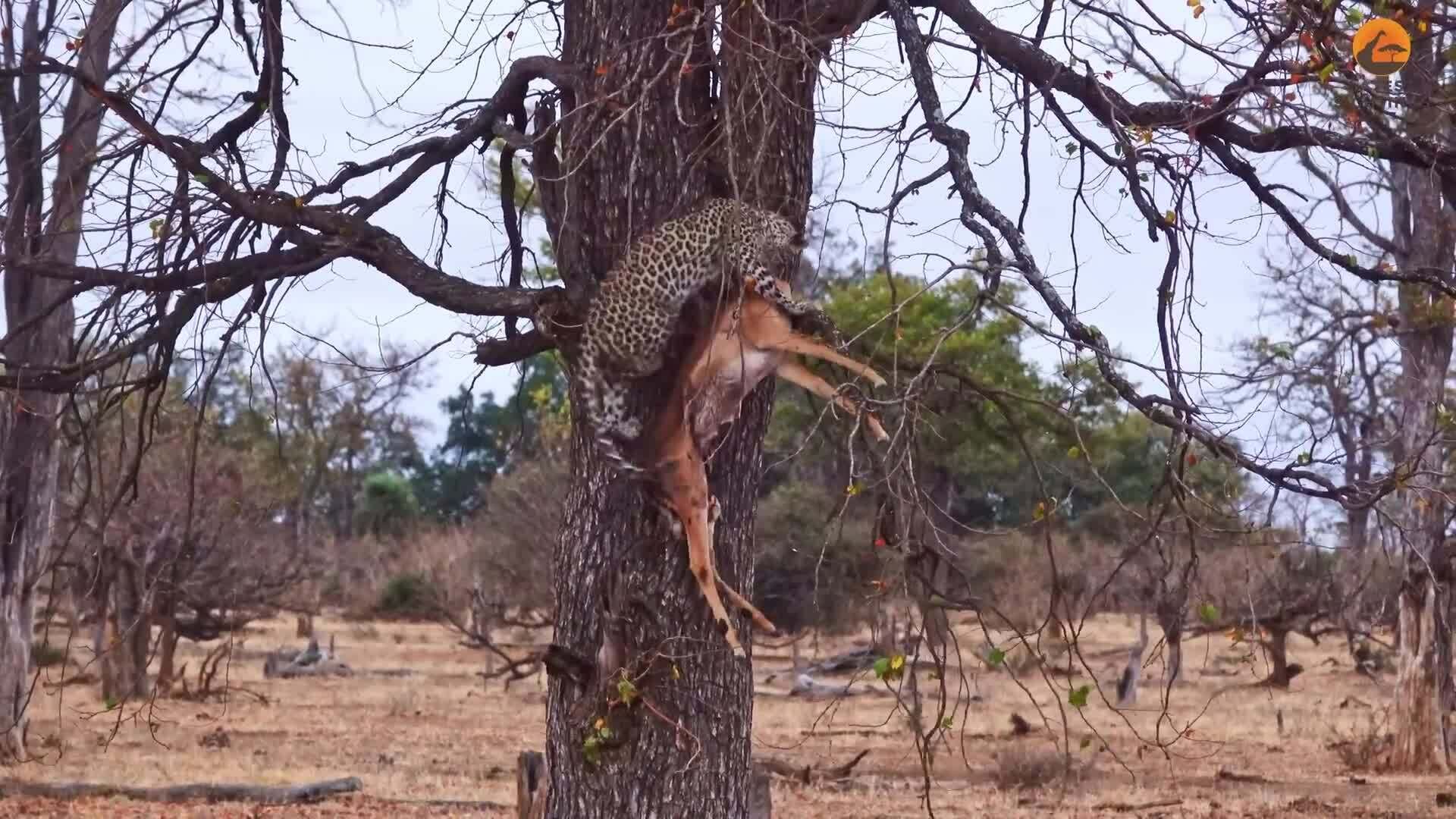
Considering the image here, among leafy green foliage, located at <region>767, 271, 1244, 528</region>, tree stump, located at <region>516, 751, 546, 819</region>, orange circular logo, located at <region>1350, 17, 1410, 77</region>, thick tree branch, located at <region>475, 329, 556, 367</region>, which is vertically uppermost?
leafy green foliage, located at <region>767, 271, 1244, 528</region>

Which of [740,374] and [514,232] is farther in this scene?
[514,232]

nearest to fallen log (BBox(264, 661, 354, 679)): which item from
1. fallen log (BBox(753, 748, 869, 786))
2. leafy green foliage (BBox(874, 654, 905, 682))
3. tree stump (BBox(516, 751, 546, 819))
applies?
fallen log (BBox(753, 748, 869, 786))

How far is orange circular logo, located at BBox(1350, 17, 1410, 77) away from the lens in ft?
13.8

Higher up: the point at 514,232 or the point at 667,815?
the point at 514,232

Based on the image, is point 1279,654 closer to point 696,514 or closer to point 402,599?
point 696,514

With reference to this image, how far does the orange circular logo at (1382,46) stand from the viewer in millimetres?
4203

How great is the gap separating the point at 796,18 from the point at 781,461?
5.37 feet

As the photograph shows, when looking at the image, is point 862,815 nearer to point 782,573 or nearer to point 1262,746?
point 1262,746

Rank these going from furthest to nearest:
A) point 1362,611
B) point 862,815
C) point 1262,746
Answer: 1. point 1362,611
2. point 1262,746
3. point 862,815

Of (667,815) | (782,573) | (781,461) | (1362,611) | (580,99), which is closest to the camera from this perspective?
(781,461)

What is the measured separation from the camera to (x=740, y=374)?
15.5 ft

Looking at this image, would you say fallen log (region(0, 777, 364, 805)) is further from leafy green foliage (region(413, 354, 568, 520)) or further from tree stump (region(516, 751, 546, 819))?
leafy green foliage (region(413, 354, 568, 520))

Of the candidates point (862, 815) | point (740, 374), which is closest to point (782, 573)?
point (862, 815)

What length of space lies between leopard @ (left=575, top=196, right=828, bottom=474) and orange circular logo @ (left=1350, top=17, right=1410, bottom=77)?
170cm
